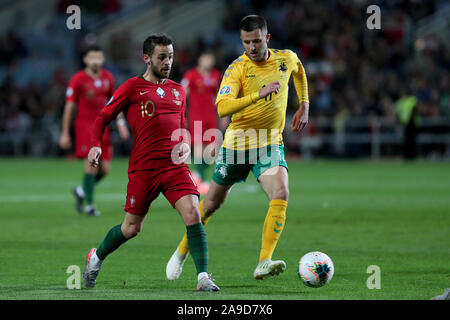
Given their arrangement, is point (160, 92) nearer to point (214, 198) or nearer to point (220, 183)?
A: point (220, 183)

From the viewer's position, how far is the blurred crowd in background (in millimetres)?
30328

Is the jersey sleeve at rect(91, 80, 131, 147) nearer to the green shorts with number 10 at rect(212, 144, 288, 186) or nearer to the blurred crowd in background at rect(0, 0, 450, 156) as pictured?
the green shorts with number 10 at rect(212, 144, 288, 186)

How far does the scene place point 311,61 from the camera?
3169 centimetres

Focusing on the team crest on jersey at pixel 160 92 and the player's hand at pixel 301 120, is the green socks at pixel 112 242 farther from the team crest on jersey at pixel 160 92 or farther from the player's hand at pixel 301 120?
the player's hand at pixel 301 120

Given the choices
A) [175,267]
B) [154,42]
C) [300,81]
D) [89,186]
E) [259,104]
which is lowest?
[175,267]

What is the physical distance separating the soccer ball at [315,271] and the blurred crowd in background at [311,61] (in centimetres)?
2251

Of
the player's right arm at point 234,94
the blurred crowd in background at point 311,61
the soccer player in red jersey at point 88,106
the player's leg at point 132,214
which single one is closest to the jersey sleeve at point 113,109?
the player's leg at point 132,214

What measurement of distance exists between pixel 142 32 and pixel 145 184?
97.2ft

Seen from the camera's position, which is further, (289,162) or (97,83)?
(289,162)

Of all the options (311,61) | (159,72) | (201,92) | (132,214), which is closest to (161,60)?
(159,72)

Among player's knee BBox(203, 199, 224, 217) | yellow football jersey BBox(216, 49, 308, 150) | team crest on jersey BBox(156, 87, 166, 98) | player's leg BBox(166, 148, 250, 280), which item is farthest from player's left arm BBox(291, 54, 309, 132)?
team crest on jersey BBox(156, 87, 166, 98)

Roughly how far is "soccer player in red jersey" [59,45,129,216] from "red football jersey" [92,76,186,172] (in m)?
6.23

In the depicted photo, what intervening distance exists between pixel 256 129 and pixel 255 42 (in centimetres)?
86
